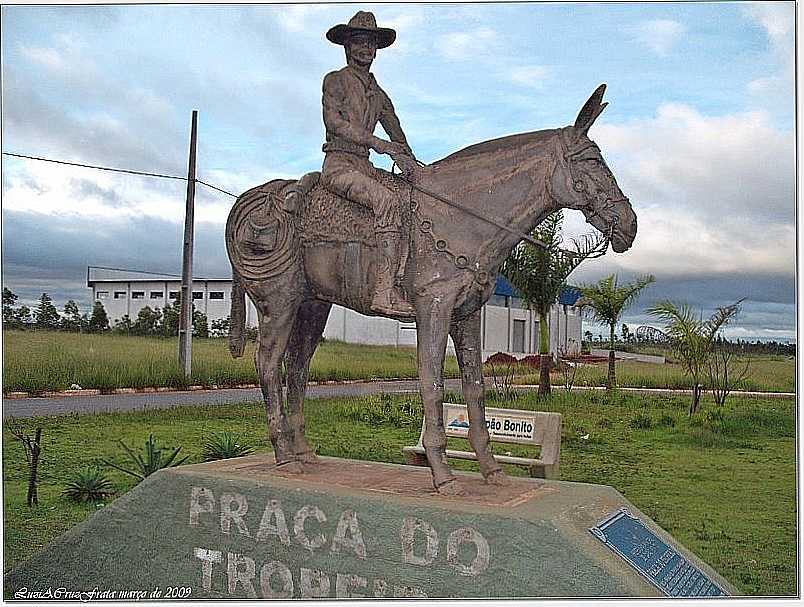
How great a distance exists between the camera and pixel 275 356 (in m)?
4.94

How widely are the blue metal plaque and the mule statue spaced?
2.40 feet

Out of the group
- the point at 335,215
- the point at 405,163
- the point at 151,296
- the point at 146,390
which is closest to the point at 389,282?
the point at 335,215

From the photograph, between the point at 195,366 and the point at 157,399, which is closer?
the point at 157,399

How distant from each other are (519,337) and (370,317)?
75.7 inches

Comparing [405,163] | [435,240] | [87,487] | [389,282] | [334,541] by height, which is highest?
[405,163]

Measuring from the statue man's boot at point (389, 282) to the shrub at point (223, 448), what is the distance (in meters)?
3.61

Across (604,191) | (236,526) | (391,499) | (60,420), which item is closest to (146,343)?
(60,420)

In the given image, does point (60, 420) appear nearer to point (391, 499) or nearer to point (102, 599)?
point (102, 599)

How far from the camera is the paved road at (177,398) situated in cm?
841

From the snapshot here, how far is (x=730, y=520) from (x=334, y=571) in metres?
3.94

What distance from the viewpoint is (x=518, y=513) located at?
12.7ft

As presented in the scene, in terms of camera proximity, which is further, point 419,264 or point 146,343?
point 146,343

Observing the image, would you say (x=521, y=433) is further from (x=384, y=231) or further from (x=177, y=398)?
(x=177, y=398)

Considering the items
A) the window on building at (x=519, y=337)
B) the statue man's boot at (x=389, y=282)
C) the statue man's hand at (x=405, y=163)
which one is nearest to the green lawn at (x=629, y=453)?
the window on building at (x=519, y=337)
